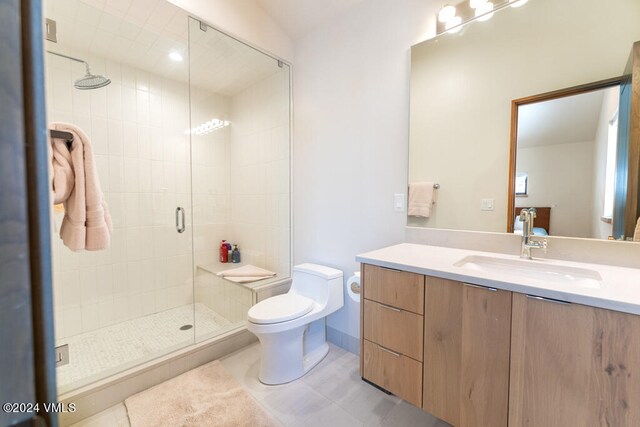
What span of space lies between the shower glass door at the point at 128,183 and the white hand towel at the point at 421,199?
1779 millimetres

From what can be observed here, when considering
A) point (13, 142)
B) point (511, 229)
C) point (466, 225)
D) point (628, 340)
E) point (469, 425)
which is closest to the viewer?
point (13, 142)

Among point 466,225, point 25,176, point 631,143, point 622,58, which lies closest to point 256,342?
point 466,225

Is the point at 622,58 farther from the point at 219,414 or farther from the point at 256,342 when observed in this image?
the point at 256,342

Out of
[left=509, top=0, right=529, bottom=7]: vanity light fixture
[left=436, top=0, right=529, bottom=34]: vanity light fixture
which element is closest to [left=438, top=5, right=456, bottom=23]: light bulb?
[left=436, top=0, right=529, bottom=34]: vanity light fixture

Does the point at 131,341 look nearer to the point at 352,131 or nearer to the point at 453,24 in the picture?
the point at 352,131

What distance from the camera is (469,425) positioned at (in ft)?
3.47

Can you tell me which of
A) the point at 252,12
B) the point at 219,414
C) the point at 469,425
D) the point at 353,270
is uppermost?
the point at 252,12

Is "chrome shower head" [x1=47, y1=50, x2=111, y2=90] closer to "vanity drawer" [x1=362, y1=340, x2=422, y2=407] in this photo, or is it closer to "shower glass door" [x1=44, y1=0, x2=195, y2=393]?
"shower glass door" [x1=44, y1=0, x2=195, y2=393]

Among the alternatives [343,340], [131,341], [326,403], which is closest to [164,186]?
[131,341]

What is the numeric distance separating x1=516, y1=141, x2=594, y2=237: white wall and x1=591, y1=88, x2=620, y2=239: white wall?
0.05 ft

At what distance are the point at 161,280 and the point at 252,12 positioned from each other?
93.6 inches

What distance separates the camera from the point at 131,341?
81.2 inches

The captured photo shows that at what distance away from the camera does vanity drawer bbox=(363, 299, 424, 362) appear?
120 centimetres

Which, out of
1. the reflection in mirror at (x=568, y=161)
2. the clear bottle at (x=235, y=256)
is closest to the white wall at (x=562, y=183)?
the reflection in mirror at (x=568, y=161)
